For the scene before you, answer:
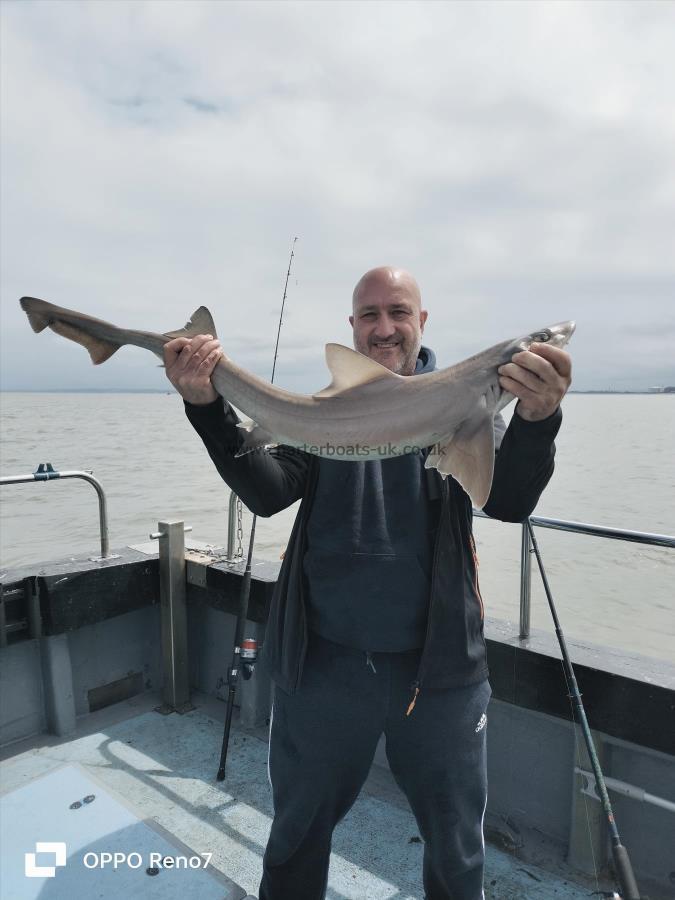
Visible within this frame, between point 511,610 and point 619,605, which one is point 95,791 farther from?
point 619,605

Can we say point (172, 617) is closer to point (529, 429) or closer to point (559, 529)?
point (559, 529)

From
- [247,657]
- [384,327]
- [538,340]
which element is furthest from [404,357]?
[247,657]

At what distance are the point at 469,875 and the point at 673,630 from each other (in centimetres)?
1174

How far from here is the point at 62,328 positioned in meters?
2.35

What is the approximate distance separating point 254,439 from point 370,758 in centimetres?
125

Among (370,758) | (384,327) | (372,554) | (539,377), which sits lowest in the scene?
(370,758)

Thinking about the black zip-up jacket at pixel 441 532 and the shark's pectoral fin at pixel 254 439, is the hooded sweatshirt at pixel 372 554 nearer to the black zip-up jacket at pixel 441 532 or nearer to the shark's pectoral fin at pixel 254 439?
the black zip-up jacket at pixel 441 532

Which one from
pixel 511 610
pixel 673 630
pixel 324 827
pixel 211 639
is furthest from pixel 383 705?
pixel 673 630

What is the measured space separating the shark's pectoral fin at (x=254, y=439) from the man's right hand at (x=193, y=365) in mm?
191

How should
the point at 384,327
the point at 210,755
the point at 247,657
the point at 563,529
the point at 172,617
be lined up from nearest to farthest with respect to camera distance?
the point at 384,327 → the point at 563,529 → the point at 247,657 → the point at 210,755 → the point at 172,617

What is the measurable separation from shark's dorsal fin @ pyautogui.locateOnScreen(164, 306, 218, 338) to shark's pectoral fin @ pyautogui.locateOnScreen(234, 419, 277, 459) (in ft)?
1.37

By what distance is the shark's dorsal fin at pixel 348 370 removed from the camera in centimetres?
213

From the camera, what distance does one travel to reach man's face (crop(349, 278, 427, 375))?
8.26 feet

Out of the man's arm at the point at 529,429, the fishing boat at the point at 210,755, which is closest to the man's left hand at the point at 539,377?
the man's arm at the point at 529,429
